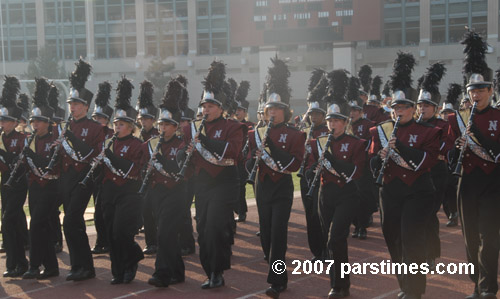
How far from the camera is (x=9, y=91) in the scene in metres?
10.3

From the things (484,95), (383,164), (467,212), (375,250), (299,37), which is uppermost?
(299,37)

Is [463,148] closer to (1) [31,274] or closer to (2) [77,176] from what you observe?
(2) [77,176]

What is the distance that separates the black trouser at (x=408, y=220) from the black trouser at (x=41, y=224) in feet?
13.7

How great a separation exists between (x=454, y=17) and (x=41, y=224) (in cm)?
5294

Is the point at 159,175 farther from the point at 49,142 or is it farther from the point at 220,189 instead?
the point at 49,142

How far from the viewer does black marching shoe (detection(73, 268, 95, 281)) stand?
8789mm

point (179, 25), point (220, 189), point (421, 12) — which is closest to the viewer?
point (220, 189)

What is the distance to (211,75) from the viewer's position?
8789mm

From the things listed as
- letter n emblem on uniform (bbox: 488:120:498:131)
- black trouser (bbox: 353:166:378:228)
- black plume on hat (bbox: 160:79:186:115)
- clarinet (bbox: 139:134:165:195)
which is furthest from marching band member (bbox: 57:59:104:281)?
letter n emblem on uniform (bbox: 488:120:498:131)

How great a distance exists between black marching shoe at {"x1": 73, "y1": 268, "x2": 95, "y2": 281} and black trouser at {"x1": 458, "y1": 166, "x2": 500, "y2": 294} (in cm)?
446

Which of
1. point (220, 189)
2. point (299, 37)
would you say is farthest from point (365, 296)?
point (299, 37)

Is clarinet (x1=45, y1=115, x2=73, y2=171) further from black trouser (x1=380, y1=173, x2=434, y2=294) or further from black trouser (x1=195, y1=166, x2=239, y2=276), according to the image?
black trouser (x1=380, y1=173, x2=434, y2=294)

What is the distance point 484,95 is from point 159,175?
3738mm

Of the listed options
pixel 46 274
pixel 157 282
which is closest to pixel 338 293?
pixel 157 282
